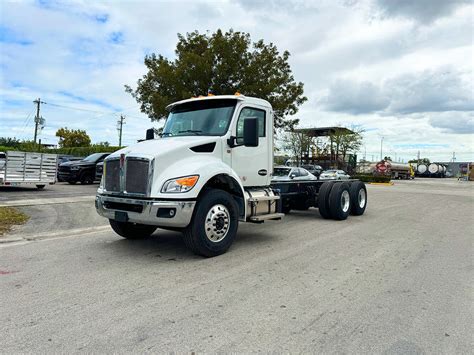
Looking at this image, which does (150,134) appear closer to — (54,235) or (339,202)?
(54,235)

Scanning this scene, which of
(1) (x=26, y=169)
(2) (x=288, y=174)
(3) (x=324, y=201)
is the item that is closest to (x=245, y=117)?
(2) (x=288, y=174)

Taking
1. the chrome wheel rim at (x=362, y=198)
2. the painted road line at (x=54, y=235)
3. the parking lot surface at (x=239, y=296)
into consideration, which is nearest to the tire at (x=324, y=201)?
the chrome wheel rim at (x=362, y=198)

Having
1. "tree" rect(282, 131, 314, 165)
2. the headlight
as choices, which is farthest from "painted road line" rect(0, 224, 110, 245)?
"tree" rect(282, 131, 314, 165)

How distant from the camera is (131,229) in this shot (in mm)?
6980

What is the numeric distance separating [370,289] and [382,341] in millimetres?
1340

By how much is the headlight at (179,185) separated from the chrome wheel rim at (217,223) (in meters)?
0.56

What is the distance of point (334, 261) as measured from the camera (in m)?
5.79

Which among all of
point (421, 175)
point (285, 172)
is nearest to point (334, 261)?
point (285, 172)

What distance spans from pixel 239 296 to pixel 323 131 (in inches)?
2084

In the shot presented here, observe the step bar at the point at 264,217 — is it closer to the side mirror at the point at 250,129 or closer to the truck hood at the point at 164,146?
the side mirror at the point at 250,129

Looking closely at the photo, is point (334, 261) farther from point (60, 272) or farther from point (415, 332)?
point (60, 272)

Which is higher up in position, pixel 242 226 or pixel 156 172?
pixel 156 172

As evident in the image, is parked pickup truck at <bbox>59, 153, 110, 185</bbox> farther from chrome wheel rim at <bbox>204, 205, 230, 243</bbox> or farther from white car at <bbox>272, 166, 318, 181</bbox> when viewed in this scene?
chrome wheel rim at <bbox>204, 205, 230, 243</bbox>

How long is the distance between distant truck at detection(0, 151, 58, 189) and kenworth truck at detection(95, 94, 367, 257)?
33.7ft
